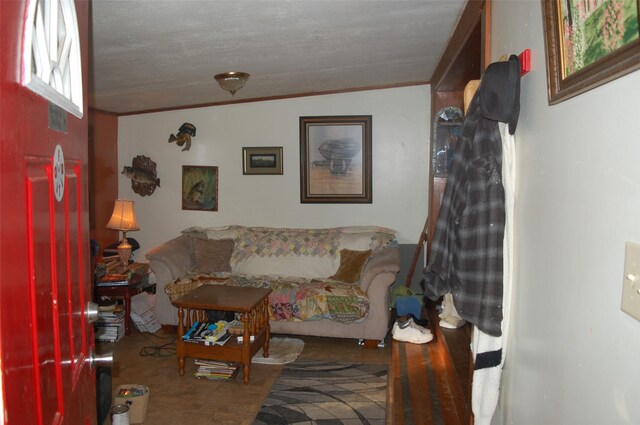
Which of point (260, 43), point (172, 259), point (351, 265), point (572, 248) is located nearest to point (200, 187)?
point (172, 259)

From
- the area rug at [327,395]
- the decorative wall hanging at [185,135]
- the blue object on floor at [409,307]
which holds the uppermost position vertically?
the decorative wall hanging at [185,135]

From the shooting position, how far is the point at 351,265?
4.59 m

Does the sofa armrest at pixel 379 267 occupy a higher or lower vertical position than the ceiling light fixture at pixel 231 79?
lower

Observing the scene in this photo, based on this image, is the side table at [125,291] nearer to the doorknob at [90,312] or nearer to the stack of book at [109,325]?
the stack of book at [109,325]

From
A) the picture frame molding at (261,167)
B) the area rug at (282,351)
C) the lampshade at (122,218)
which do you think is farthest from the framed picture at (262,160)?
the area rug at (282,351)

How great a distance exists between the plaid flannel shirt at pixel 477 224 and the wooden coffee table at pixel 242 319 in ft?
6.17

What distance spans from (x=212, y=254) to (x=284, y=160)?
1.18 metres

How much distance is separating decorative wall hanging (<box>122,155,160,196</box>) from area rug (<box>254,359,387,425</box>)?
2651 mm

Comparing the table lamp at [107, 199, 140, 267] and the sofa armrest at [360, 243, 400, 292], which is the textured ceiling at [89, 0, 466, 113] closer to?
the table lamp at [107, 199, 140, 267]

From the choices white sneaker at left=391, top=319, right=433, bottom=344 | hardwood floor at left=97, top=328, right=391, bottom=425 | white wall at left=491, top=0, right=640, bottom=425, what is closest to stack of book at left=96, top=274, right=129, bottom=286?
hardwood floor at left=97, top=328, right=391, bottom=425

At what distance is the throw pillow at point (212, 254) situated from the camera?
4840 millimetres

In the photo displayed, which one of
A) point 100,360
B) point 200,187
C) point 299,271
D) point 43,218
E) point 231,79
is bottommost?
point 299,271

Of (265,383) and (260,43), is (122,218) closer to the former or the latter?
(265,383)

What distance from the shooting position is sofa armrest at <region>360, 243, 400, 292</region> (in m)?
4.15
